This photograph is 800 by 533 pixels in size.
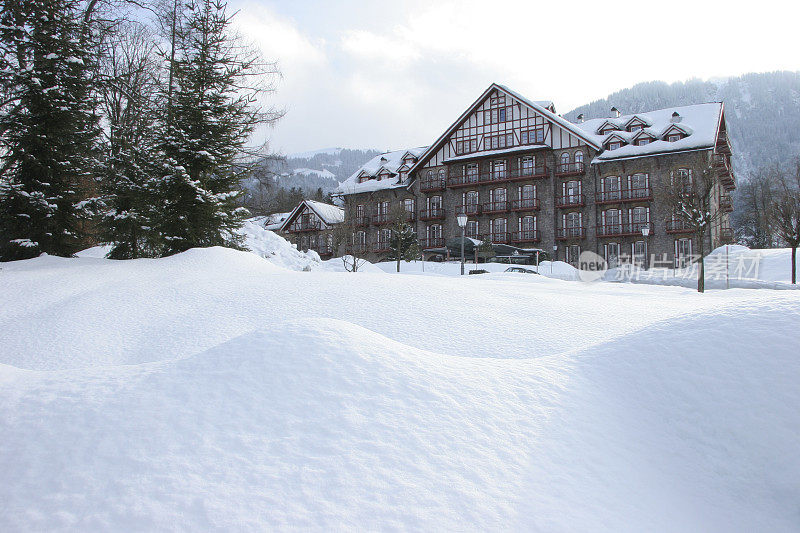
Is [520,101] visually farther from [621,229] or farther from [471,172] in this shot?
[621,229]

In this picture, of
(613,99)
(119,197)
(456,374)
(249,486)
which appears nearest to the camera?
(249,486)

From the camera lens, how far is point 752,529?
10.4 feet

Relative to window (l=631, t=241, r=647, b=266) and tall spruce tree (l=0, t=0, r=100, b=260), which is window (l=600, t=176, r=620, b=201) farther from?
tall spruce tree (l=0, t=0, r=100, b=260)

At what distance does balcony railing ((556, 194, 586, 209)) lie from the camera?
39969mm

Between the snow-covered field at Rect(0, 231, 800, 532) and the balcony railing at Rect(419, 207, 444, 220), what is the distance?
40106mm

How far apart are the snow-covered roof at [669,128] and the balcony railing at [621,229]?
518 centimetres

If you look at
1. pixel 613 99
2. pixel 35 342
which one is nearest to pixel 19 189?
pixel 35 342

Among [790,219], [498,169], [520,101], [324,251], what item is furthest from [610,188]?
[324,251]

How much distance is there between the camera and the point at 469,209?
44.1 m

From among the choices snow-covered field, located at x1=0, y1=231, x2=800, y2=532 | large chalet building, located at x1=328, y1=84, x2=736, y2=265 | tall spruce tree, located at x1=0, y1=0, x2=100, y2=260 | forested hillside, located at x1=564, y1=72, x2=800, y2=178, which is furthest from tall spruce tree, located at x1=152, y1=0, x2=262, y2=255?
forested hillside, located at x1=564, y1=72, x2=800, y2=178

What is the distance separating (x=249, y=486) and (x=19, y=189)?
48.7 ft

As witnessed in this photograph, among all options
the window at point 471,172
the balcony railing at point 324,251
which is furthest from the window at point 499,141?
the balcony railing at point 324,251

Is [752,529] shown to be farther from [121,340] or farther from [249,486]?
[121,340]

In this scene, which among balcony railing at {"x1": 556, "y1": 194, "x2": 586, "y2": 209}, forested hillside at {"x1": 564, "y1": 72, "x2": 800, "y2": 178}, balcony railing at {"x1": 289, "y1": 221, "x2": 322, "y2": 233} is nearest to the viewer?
balcony railing at {"x1": 556, "y1": 194, "x2": 586, "y2": 209}
